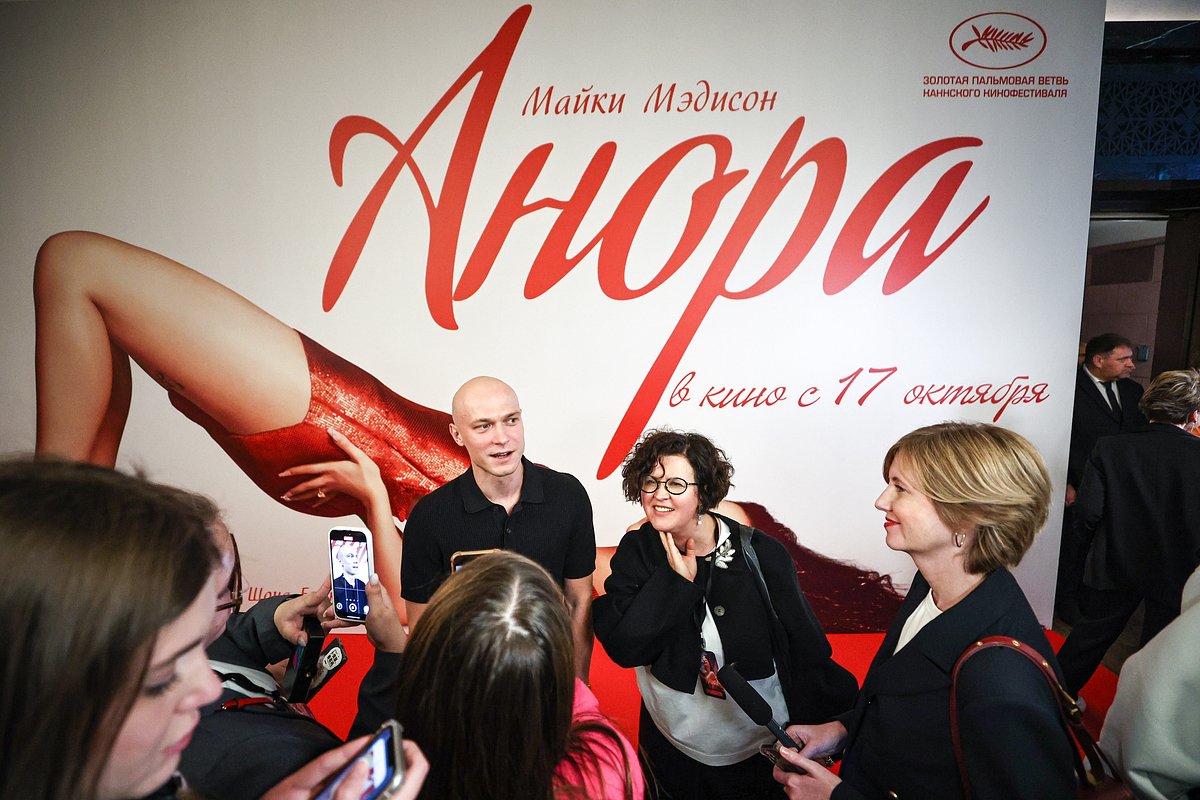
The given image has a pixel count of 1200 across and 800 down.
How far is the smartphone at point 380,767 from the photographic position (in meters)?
0.77

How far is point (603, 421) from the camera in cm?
359

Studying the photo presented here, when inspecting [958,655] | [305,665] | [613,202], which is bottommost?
[305,665]

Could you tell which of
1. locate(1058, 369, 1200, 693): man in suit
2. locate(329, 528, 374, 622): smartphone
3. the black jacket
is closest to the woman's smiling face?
the black jacket

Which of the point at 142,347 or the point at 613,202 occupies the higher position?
the point at 613,202

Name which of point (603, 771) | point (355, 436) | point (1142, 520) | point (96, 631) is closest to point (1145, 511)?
point (1142, 520)

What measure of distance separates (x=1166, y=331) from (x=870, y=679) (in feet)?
15.6

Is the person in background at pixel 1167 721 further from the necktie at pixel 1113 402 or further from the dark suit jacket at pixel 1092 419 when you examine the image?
the necktie at pixel 1113 402

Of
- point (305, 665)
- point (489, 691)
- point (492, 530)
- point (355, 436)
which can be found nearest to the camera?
point (489, 691)

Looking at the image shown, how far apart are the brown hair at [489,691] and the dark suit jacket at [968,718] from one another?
725 millimetres

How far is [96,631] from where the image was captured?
0.59 metres

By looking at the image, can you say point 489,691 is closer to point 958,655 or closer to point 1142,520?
point 958,655

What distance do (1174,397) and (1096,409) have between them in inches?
38.3

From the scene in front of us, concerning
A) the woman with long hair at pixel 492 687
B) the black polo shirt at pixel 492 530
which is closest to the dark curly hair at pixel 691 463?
the black polo shirt at pixel 492 530

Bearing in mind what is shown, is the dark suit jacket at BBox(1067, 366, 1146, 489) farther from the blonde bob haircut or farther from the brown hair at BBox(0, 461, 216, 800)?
the brown hair at BBox(0, 461, 216, 800)
